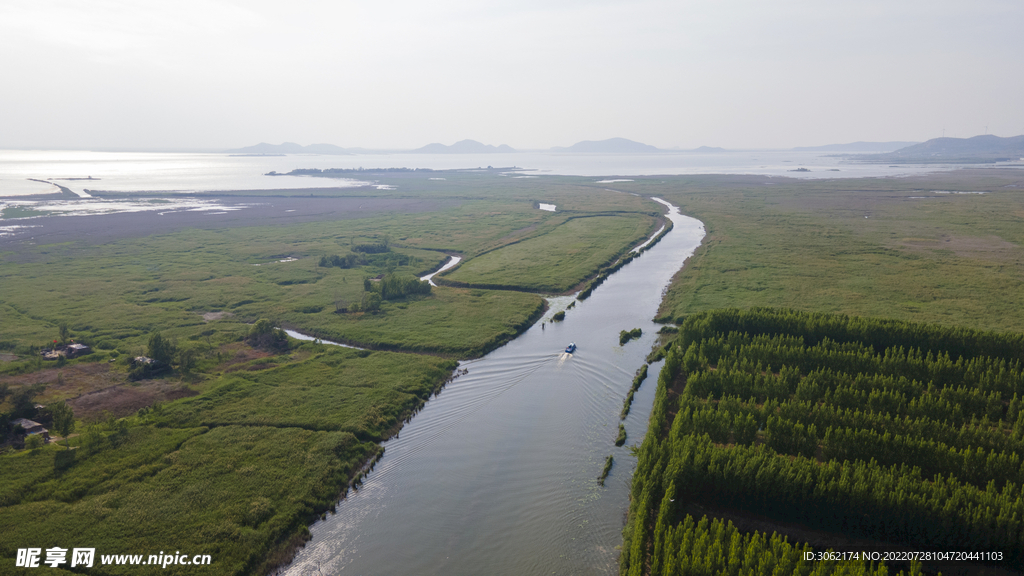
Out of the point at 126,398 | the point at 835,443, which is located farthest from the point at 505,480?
the point at 126,398

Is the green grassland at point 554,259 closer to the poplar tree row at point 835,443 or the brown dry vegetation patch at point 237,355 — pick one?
the brown dry vegetation patch at point 237,355

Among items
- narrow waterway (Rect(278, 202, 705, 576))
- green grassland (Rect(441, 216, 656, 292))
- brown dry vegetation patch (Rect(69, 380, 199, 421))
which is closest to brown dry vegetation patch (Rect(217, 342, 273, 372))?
brown dry vegetation patch (Rect(69, 380, 199, 421))

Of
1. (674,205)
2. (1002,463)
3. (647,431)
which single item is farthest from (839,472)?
(674,205)

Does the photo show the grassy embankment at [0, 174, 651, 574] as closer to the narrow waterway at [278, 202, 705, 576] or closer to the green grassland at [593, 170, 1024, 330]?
Answer: the narrow waterway at [278, 202, 705, 576]

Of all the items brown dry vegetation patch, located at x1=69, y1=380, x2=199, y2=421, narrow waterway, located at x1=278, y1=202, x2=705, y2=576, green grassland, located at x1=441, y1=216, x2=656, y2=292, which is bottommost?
narrow waterway, located at x1=278, y1=202, x2=705, y2=576

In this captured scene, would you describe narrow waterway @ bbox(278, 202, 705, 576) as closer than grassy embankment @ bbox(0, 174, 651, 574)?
Yes

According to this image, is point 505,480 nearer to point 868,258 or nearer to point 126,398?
point 126,398

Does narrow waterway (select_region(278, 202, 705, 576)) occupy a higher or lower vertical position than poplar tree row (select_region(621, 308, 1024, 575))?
lower

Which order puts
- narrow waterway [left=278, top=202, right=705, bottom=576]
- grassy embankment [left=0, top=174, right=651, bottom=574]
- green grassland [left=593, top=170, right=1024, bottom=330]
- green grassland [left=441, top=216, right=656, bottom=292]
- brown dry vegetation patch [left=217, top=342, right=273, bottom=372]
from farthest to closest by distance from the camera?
green grassland [left=441, top=216, right=656, bottom=292], green grassland [left=593, top=170, right=1024, bottom=330], brown dry vegetation patch [left=217, top=342, right=273, bottom=372], grassy embankment [left=0, top=174, right=651, bottom=574], narrow waterway [left=278, top=202, right=705, bottom=576]
